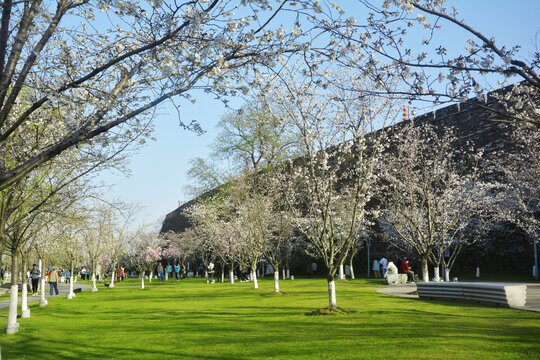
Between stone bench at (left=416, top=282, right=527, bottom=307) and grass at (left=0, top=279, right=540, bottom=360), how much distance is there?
463 mm

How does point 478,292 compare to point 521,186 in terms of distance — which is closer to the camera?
point 478,292

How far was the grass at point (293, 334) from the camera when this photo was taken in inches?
336

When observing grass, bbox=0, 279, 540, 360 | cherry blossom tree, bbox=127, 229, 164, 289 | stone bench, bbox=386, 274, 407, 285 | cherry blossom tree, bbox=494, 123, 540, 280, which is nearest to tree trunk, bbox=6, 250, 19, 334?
grass, bbox=0, 279, 540, 360

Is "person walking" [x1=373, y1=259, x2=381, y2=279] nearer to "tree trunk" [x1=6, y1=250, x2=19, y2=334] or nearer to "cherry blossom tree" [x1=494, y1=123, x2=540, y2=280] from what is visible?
"cherry blossom tree" [x1=494, y1=123, x2=540, y2=280]

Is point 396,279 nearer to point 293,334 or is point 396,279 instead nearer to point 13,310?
point 293,334

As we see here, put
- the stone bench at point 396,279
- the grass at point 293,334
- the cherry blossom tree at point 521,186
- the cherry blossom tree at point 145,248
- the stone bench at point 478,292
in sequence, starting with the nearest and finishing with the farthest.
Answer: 1. the grass at point 293,334
2. the stone bench at point 478,292
3. the cherry blossom tree at point 521,186
4. the stone bench at point 396,279
5. the cherry blossom tree at point 145,248

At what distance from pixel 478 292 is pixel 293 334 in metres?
7.28

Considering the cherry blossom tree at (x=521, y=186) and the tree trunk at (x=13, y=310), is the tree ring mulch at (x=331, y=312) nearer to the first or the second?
the tree trunk at (x=13, y=310)

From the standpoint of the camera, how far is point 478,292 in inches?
587

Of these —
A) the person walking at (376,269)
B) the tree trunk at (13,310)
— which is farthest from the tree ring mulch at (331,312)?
the person walking at (376,269)

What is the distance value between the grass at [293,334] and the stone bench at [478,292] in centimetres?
46

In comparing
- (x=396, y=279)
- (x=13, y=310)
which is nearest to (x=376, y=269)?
(x=396, y=279)

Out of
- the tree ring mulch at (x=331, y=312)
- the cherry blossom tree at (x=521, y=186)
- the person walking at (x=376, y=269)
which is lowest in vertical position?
the person walking at (x=376, y=269)

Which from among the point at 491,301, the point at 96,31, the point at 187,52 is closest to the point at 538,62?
the point at 187,52
